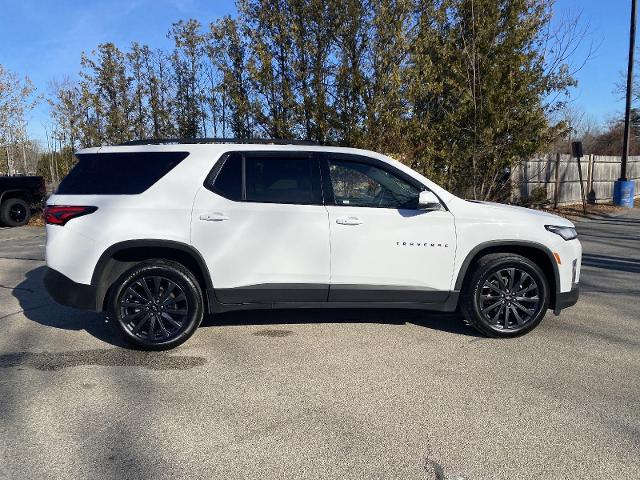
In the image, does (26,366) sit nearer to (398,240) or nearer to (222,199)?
(222,199)

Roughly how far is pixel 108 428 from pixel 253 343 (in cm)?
176

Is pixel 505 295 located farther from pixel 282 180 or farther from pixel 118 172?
pixel 118 172

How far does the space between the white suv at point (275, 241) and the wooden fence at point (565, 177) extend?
12.9 m

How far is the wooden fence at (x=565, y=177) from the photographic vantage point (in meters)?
18.6

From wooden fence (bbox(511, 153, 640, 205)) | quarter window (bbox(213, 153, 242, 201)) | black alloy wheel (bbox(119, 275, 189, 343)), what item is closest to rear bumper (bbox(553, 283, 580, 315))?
quarter window (bbox(213, 153, 242, 201))

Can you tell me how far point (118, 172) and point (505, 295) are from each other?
3783 mm

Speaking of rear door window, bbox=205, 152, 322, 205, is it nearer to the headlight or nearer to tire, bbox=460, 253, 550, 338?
tire, bbox=460, 253, 550, 338

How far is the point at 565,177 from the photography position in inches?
814

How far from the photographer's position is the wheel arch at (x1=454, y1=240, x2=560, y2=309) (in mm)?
4832

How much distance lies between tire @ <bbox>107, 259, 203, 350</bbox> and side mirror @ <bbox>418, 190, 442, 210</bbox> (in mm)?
2145

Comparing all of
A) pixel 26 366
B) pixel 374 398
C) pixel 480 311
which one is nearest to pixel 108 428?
pixel 26 366

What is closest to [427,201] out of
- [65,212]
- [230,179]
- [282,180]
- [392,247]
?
[392,247]

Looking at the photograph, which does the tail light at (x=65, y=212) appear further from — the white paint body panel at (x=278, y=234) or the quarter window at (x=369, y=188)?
the quarter window at (x=369, y=188)

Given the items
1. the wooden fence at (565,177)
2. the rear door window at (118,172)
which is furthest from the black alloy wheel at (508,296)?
the wooden fence at (565,177)
